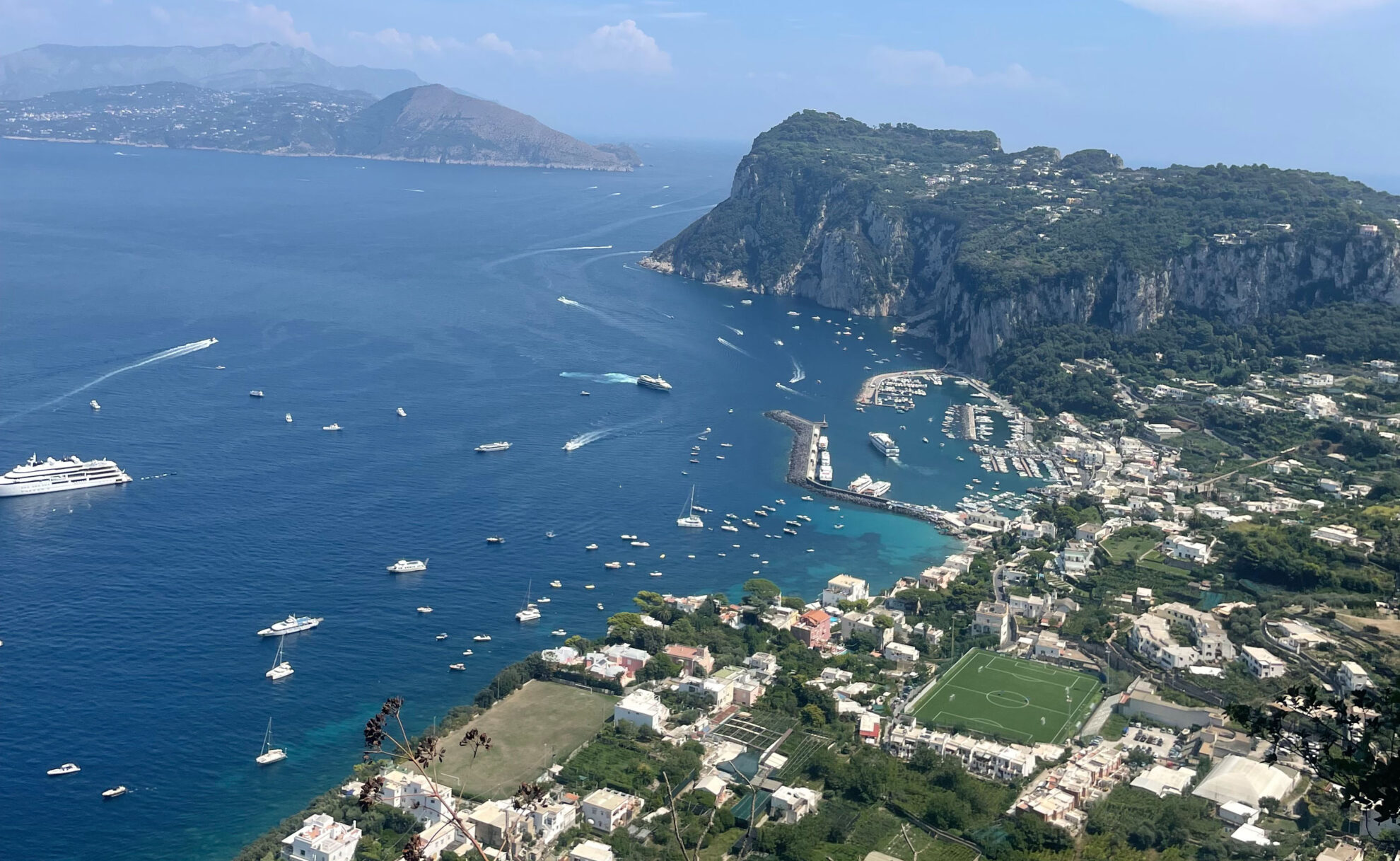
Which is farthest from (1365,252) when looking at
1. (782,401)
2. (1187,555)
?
(1187,555)

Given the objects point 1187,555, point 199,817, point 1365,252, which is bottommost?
point 199,817

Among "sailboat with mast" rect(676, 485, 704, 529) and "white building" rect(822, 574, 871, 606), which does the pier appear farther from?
"white building" rect(822, 574, 871, 606)

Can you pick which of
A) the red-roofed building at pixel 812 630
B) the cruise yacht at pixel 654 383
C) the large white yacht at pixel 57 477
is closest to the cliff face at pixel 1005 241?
the cruise yacht at pixel 654 383

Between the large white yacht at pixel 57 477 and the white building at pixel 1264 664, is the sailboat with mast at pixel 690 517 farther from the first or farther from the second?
the large white yacht at pixel 57 477

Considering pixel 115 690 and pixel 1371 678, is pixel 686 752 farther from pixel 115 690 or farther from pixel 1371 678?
pixel 1371 678

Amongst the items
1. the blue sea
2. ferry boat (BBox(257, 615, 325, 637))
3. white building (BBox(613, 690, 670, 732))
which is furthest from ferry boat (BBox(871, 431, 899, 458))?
ferry boat (BBox(257, 615, 325, 637))
